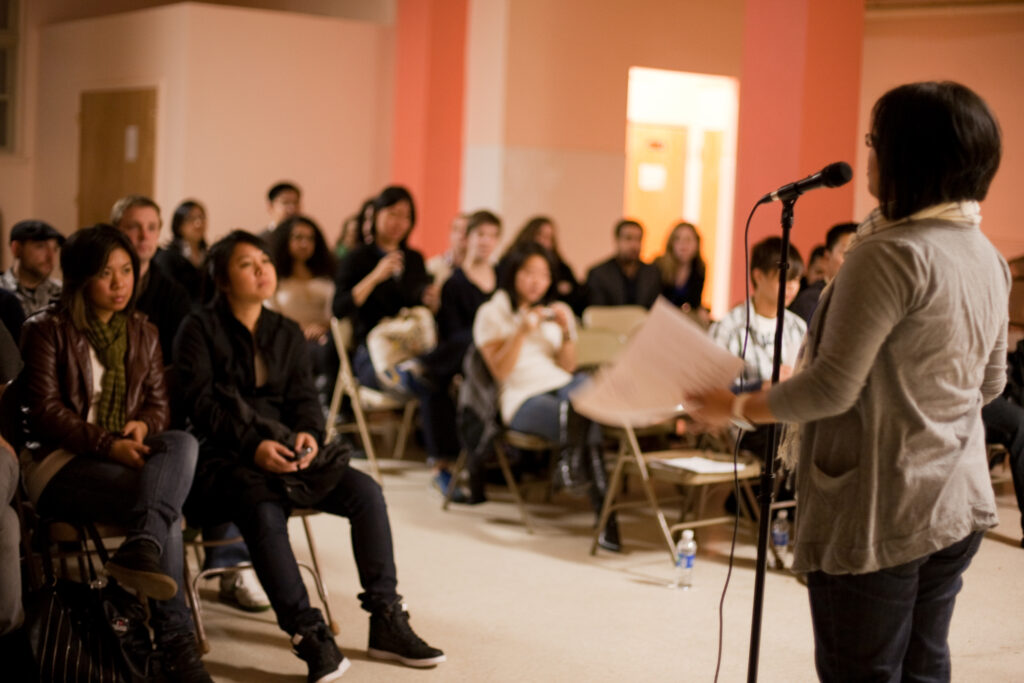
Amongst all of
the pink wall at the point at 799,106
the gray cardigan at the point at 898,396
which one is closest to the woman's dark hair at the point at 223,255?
the gray cardigan at the point at 898,396

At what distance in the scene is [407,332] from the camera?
6023mm

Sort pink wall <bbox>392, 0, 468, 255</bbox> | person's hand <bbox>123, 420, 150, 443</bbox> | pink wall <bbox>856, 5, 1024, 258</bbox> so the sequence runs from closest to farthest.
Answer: person's hand <bbox>123, 420, 150, 443</bbox>
pink wall <bbox>856, 5, 1024, 258</bbox>
pink wall <bbox>392, 0, 468, 255</bbox>

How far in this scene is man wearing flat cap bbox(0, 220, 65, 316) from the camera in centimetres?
405

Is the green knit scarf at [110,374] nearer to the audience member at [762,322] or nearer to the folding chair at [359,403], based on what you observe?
the folding chair at [359,403]

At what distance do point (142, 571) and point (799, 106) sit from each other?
4.46 metres

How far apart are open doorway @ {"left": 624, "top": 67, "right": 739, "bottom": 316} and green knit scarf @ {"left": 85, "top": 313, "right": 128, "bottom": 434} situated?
813cm

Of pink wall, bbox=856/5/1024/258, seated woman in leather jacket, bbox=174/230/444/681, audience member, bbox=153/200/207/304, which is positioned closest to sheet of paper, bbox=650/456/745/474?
seated woman in leather jacket, bbox=174/230/444/681

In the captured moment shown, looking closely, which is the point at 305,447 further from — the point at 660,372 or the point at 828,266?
the point at 828,266

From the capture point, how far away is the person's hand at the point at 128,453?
329cm

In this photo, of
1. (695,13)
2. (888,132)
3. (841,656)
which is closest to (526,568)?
(841,656)

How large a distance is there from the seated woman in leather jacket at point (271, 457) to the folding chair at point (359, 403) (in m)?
1.73

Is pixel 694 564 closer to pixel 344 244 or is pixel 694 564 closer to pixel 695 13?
pixel 344 244

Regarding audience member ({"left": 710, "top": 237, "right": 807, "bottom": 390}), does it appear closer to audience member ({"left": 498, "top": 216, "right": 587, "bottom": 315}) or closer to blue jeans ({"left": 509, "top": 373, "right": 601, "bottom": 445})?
blue jeans ({"left": 509, "top": 373, "right": 601, "bottom": 445})

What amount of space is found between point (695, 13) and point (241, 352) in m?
6.35
